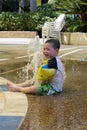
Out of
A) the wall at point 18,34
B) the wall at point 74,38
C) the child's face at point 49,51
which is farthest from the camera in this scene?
the wall at point 18,34

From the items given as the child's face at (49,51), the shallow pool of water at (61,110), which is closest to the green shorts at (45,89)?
the shallow pool of water at (61,110)

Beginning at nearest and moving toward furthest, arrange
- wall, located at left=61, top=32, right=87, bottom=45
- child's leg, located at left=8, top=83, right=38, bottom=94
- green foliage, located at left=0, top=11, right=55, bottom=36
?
child's leg, located at left=8, top=83, right=38, bottom=94
wall, located at left=61, top=32, right=87, bottom=45
green foliage, located at left=0, top=11, right=55, bottom=36

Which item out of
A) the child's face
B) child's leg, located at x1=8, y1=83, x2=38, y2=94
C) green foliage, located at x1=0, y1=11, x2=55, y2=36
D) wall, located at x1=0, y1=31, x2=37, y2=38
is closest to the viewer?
child's leg, located at x1=8, y1=83, x2=38, y2=94

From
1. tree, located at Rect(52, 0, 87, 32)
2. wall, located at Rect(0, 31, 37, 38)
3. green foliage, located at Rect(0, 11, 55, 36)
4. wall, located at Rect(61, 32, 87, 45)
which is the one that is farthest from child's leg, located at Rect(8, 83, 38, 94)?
green foliage, located at Rect(0, 11, 55, 36)

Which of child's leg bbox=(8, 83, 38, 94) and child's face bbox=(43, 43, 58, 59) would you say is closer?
child's leg bbox=(8, 83, 38, 94)

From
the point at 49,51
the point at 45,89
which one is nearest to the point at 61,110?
the point at 45,89

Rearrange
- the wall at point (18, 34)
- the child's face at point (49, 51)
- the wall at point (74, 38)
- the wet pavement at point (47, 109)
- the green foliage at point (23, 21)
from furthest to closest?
the green foliage at point (23, 21) → the wall at point (18, 34) → the wall at point (74, 38) → the child's face at point (49, 51) → the wet pavement at point (47, 109)

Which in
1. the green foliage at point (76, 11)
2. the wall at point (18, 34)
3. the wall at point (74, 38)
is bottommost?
the wall at point (18, 34)

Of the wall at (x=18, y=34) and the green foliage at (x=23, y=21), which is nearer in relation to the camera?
the wall at (x=18, y=34)

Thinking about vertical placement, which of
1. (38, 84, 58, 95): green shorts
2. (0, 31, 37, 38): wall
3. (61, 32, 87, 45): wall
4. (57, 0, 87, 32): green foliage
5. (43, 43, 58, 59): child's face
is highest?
(43, 43, 58, 59): child's face

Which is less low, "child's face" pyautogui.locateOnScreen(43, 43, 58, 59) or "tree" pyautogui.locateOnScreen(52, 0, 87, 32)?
"child's face" pyautogui.locateOnScreen(43, 43, 58, 59)

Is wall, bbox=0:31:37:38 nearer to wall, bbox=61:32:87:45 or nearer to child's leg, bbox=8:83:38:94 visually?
wall, bbox=61:32:87:45

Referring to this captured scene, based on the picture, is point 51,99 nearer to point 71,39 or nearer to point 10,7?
point 71,39

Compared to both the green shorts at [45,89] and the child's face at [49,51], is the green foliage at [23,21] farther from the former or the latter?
the green shorts at [45,89]
